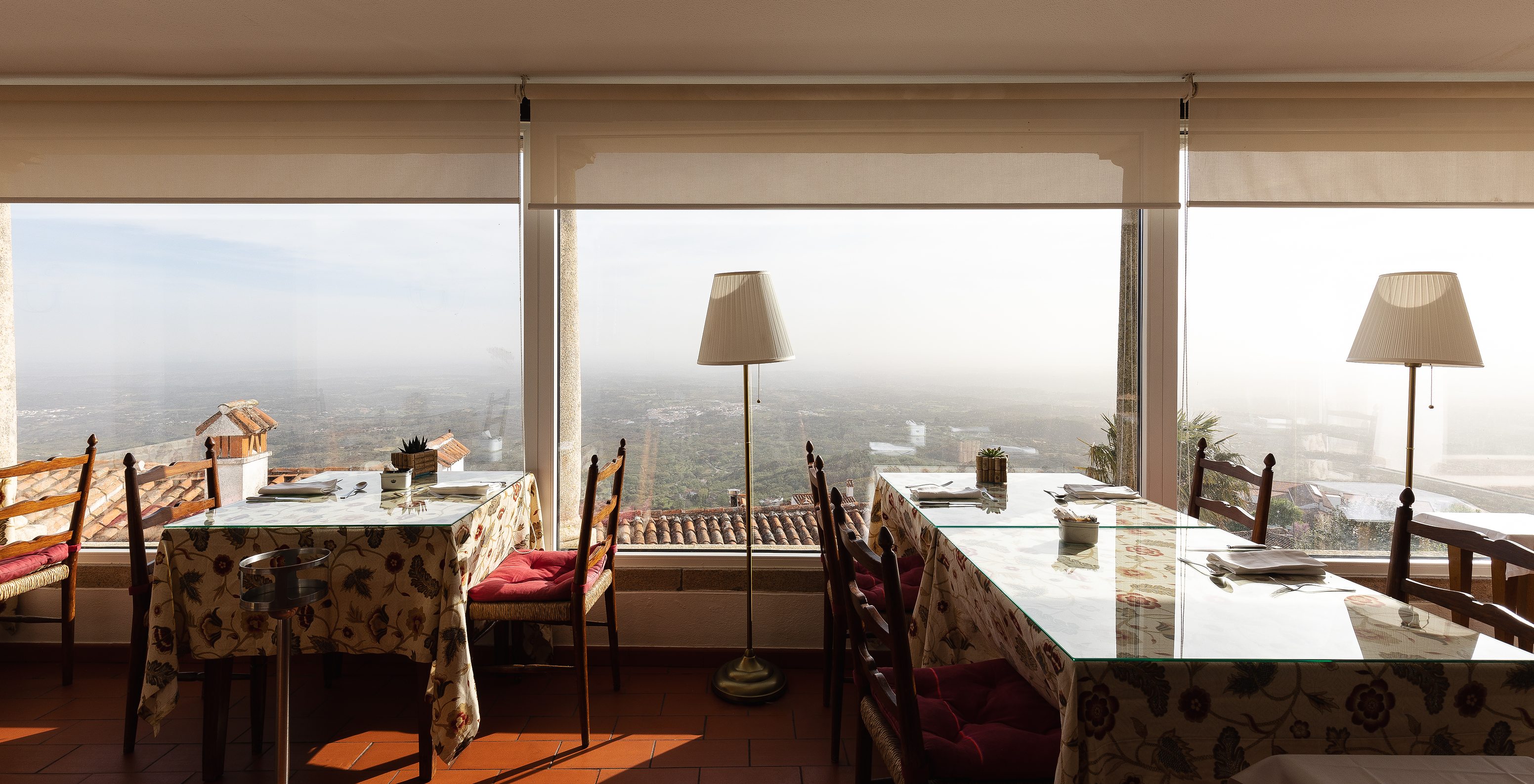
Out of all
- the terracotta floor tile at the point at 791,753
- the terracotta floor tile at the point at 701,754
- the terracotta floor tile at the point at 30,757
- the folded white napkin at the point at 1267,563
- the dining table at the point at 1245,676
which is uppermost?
the folded white napkin at the point at 1267,563

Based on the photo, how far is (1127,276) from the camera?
10.7 ft

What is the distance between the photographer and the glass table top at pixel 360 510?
224cm

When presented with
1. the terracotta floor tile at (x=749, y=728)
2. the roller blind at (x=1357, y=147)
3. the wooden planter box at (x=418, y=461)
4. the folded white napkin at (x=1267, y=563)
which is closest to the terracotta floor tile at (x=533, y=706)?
the terracotta floor tile at (x=749, y=728)

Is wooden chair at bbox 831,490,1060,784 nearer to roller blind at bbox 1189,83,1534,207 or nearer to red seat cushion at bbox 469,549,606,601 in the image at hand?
red seat cushion at bbox 469,549,606,601

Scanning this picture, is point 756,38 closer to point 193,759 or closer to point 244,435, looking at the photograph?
point 244,435

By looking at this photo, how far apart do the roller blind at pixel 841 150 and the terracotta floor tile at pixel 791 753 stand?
6.50 feet

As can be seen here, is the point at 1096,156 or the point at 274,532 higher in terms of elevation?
the point at 1096,156

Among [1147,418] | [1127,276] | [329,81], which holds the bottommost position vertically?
[1147,418]

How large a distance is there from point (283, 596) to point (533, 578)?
1.33 m

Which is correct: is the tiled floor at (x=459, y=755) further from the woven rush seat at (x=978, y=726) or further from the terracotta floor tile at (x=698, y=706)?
the woven rush seat at (x=978, y=726)

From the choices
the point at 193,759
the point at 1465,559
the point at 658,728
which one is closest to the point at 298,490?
the point at 193,759

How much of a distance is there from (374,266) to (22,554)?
1615 millimetres

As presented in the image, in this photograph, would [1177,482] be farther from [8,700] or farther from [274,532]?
[8,700]

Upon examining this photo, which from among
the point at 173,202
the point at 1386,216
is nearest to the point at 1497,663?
the point at 1386,216
